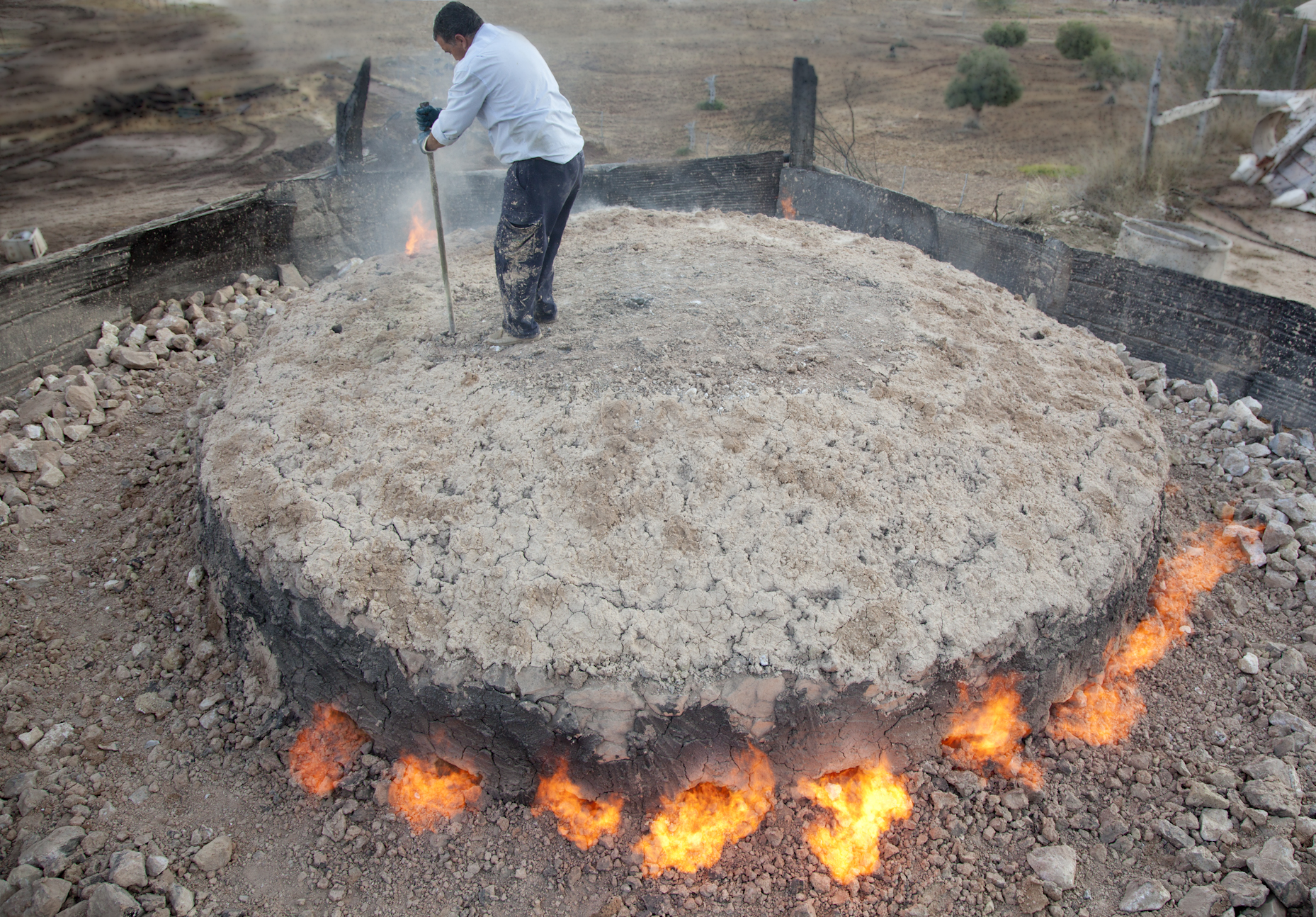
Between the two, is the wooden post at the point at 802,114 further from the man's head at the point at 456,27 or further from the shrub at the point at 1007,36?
the shrub at the point at 1007,36

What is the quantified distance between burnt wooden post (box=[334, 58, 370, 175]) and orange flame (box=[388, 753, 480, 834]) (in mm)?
4891

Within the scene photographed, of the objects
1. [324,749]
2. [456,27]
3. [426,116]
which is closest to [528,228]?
[426,116]

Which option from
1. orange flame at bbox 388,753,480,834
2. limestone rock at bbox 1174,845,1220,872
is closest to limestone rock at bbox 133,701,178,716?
orange flame at bbox 388,753,480,834

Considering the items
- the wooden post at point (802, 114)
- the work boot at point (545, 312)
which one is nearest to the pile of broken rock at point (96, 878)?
the work boot at point (545, 312)

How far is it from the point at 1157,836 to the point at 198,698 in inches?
126

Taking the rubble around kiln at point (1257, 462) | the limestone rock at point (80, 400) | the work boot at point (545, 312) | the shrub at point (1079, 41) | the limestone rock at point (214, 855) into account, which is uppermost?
the shrub at point (1079, 41)

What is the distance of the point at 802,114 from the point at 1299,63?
8.85 metres

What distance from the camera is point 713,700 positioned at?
2227mm

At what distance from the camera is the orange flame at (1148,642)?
8.89 ft

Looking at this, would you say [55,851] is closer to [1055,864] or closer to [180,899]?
[180,899]

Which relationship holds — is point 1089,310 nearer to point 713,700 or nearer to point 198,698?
point 713,700

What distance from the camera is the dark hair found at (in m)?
3.11

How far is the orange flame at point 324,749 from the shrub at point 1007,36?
19.2 m

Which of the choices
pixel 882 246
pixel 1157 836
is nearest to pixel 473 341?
pixel 882 246
